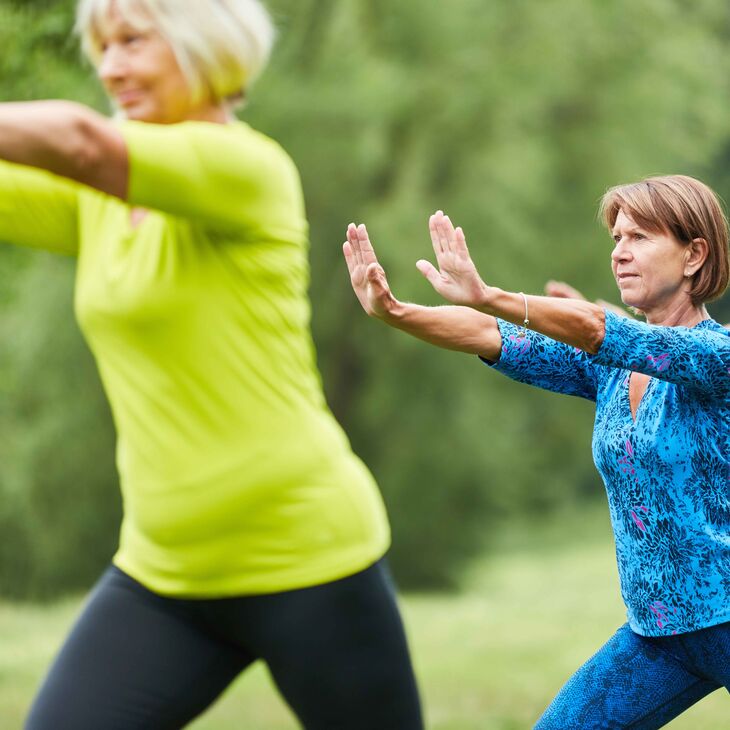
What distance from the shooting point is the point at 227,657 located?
8.06 feet

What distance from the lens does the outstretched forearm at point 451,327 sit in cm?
232

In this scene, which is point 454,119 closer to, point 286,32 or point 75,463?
point 286,32

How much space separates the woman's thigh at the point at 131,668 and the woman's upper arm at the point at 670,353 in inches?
35.4

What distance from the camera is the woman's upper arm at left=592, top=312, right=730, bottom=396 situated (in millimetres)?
2287

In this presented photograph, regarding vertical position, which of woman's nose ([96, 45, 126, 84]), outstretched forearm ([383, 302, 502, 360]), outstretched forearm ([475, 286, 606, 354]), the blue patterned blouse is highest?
woman's nose ([96, 45, 126, 84])

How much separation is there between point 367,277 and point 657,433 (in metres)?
0.69

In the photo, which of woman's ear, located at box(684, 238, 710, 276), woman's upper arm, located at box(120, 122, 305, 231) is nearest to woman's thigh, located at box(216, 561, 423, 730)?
woman's upper arm, located at box(120, 122, 305, 231)

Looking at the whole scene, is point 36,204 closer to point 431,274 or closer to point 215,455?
point 215,455

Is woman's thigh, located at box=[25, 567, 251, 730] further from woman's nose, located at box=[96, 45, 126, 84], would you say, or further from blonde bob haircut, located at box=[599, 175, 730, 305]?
blonde bob haircut, located at box=[599, 175, 730, 305]

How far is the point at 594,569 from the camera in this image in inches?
572

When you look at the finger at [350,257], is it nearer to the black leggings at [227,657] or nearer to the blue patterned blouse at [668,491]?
the blue patterned blouse at [668,491]

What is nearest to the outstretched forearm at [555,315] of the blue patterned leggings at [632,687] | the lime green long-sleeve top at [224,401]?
the lime green long-sleeve top at [224,401]

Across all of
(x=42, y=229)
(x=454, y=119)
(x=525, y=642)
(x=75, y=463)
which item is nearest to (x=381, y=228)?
(x=454, y=119)

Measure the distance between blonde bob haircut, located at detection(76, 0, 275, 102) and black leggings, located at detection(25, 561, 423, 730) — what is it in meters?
0.92
